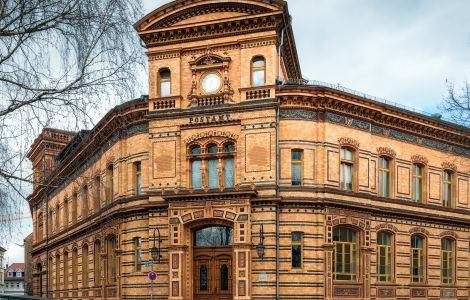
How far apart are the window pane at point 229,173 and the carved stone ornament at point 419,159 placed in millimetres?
10938

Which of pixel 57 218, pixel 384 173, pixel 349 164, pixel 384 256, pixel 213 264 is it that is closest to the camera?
pixel 213 264

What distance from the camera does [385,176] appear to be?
108 feet

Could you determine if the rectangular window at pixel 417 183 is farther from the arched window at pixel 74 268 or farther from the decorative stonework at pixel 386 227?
the arched window at pixel 74 268

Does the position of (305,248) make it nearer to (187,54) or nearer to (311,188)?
(311,188)

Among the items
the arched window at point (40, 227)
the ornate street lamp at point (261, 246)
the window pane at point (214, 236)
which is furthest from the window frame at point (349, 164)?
the arched window at point (40, 227)

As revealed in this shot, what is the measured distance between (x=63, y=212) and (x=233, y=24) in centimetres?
2346

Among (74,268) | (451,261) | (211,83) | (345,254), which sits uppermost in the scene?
(211,83)

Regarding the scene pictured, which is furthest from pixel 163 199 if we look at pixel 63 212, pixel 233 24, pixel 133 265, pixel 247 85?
pixel 63 212

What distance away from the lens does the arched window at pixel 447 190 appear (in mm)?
36219

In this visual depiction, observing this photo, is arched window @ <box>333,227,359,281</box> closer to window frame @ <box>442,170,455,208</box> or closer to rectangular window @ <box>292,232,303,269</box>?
rectangular window @ <box>292,232,303,269</box>

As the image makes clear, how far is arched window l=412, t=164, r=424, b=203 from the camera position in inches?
1359

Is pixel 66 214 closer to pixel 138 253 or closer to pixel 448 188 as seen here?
pixel 138 253

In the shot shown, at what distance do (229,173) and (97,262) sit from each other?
12.2 m

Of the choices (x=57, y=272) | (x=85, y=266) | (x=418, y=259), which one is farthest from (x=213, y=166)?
(x=57, y=272)
